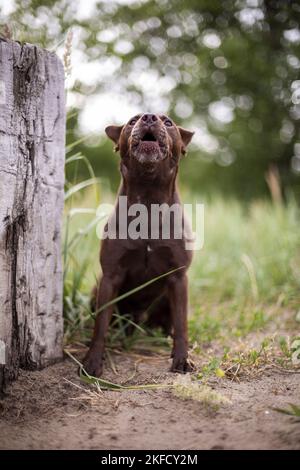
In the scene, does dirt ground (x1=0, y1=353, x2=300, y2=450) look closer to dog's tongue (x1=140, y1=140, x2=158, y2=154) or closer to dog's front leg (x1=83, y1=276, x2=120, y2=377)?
dog's front leg (x1=83, y1=276, x2=120, y2=377)

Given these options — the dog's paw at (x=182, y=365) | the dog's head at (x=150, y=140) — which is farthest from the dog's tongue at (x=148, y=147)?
the dog's paw at (x=182, y=365)

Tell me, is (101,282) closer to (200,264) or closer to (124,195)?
(124,195)

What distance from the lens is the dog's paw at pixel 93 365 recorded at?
274 centimetres

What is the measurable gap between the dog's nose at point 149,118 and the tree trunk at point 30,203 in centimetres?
45

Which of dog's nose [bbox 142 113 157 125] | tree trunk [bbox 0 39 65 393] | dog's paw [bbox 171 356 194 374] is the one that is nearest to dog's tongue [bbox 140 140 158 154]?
dog's nose [bbox 142 113 157 125]

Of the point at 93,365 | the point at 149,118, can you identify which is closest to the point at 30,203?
the point at 149,118

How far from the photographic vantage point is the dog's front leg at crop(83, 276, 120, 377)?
9.10ft

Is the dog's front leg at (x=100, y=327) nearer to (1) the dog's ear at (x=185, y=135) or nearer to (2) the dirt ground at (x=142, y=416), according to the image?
(2) the dirt ground at (x=142, y=416)

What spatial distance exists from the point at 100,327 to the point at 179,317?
0.47m

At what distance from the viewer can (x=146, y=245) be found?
2.90 meters
